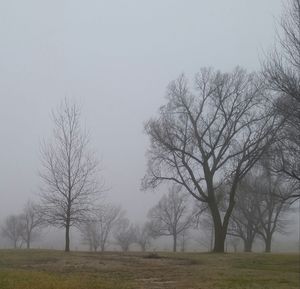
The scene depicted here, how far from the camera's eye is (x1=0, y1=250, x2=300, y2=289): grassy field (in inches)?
524

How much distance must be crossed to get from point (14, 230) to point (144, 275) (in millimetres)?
66606

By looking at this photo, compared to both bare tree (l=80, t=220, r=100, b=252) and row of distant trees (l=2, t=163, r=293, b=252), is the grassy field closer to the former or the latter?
row of distant trees (l=2, t=163, r=293, b=252)

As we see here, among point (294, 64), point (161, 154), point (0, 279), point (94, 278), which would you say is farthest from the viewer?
point (161, 154)

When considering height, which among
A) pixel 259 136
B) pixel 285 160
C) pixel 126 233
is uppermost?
pixel 259 136

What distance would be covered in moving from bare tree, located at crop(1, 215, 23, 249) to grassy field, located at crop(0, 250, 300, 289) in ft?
182

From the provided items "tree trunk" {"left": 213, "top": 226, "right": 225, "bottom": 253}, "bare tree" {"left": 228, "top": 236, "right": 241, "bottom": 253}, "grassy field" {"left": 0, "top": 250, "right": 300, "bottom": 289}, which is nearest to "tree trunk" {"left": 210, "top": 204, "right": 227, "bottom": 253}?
"tree trunk" {"left": 213, "top": 226, "right": 225, "bottom": 253}

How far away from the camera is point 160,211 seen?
7094 cm

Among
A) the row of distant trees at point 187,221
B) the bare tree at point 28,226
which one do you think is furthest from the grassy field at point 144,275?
the bare tree at point 28,226

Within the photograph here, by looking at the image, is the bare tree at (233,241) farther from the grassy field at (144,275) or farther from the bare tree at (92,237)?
the grassy field at (144,275)

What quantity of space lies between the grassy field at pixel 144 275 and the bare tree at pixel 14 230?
55.5m

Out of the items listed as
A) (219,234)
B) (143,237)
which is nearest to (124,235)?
(143,237)

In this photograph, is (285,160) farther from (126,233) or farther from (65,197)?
(126,233)

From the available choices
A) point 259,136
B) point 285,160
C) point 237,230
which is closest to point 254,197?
point 237,230

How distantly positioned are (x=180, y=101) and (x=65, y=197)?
32.7 ft
